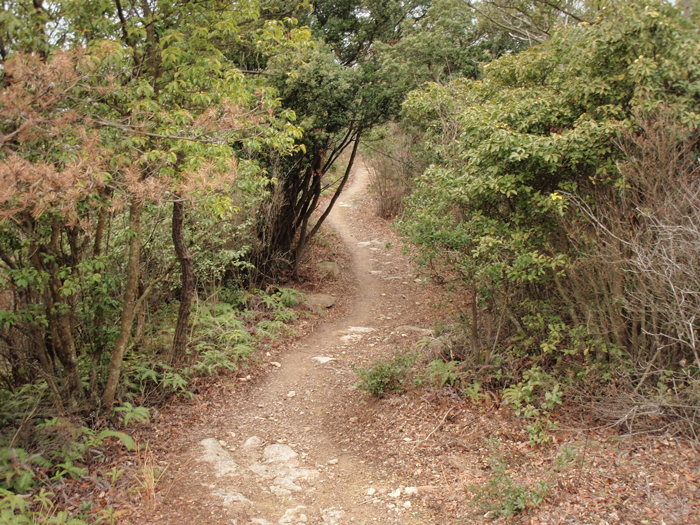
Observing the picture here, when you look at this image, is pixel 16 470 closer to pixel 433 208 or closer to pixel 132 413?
pixel 132 413

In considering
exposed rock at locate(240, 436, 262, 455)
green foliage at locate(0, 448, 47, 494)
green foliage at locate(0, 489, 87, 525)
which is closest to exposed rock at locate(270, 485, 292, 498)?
exposed rock at locate(240, 436, 262, 455)

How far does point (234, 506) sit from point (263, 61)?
8972 mm

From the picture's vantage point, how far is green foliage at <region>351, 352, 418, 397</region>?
21.7 feet

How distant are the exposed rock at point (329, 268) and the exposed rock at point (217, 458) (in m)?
7.35

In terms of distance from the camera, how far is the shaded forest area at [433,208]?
444 centimetres

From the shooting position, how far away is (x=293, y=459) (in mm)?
5664

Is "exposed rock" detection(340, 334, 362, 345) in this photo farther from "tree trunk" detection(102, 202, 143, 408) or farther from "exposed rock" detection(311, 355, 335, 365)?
"tree trunk" detection(102, 202, 143, 408)

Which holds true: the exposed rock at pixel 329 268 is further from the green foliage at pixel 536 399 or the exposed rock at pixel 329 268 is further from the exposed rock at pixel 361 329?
the green foliage at pixel 536 399

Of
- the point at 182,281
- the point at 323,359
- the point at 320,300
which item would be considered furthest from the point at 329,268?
the point at 182,281

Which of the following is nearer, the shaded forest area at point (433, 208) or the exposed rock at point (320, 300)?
the shaded forest area at point (433, 208)

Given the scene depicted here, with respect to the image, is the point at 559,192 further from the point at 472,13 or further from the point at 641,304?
the point at 472,13

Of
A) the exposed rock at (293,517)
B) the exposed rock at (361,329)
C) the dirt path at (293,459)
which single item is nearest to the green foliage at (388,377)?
the dirt path at (293,459)

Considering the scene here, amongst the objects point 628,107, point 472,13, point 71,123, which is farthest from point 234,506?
point 472,13

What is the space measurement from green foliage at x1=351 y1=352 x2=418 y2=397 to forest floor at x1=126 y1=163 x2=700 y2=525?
15cm
